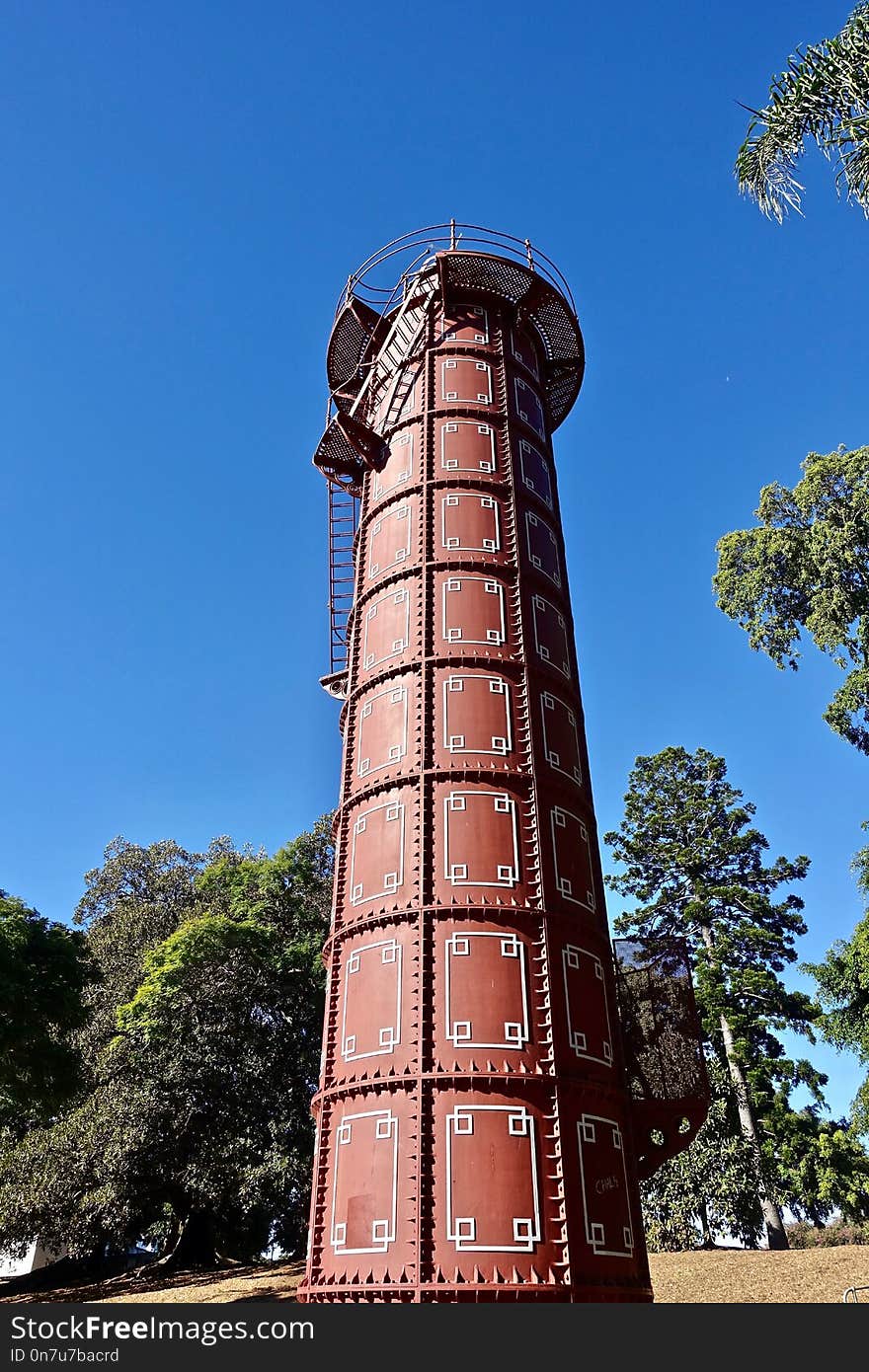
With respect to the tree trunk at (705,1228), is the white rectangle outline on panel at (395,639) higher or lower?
higher

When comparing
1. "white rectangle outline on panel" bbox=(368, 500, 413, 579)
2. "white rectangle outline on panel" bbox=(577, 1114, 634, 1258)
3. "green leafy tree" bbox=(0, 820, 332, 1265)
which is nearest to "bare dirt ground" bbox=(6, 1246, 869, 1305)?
"green leafy tree" bbox=(0, 820, 332, 1265)

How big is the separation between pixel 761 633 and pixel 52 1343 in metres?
27.9

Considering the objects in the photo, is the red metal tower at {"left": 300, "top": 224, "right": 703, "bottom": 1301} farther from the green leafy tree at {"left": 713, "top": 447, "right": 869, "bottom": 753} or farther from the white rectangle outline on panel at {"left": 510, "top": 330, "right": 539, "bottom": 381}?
the green leafy tree at {"left": 713, "top": 447, "right": 869, "bottom": 753}

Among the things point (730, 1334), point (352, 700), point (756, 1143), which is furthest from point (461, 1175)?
point (756, 1143)

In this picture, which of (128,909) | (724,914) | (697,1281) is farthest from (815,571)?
(128,909)

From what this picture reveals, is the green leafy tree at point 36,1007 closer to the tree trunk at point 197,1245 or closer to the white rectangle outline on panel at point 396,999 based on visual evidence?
the white rectangle outline on panel at point 396,999

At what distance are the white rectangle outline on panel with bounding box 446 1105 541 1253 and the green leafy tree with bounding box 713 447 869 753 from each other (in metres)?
18.7

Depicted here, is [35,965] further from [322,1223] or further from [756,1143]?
[756,1143]

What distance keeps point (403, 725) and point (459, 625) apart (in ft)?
7.93

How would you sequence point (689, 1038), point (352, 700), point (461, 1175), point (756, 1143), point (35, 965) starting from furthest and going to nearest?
1. point (756, 1143)
2. point (35, 965)
3. point (352, 700)
4. point (689, 1038)
5. point (461, 1175)

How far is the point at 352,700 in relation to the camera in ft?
64.3

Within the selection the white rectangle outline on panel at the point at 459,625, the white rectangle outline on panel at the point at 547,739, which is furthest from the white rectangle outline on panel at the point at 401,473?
the white rectangle outline on panel at the point at 547,739

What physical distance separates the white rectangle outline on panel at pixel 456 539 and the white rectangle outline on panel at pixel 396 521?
31.5 inches

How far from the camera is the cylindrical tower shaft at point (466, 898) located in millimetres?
13180
